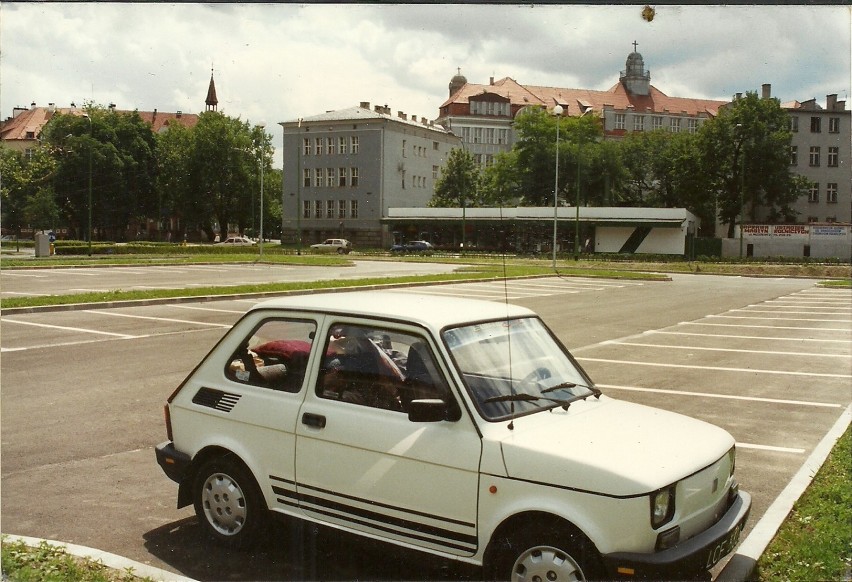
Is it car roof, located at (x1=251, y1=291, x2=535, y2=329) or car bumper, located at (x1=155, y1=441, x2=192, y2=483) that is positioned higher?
car roof, located at (x1=251, y1=291, x2=535, y2=329)

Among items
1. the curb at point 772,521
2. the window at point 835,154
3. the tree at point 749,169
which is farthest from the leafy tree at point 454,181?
the curb at point 772,521

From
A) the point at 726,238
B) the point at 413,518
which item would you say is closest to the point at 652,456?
the point at 413,518

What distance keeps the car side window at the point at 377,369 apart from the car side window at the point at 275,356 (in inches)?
7.6

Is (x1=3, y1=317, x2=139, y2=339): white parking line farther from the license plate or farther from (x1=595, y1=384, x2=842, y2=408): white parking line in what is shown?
the license plate

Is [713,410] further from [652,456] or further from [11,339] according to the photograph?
[11,339]

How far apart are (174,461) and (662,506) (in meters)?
3.05

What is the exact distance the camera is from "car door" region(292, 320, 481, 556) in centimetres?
378

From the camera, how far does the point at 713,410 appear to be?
29.5 feet

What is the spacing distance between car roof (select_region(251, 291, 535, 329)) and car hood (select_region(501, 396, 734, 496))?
70 cm

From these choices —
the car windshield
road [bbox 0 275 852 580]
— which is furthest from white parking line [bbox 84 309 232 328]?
the car windshield

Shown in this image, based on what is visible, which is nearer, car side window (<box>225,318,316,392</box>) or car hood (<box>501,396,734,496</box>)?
car hood (<box>501,396,734,496</box>)

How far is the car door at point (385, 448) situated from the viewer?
3781 millimetres

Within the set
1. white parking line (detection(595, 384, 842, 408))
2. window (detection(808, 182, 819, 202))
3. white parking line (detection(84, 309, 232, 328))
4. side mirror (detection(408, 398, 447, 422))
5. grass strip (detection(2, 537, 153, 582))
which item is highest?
window (detection(808, 182, 819, 202))

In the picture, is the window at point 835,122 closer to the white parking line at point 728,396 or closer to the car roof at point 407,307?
the white parking line at point 728,396
